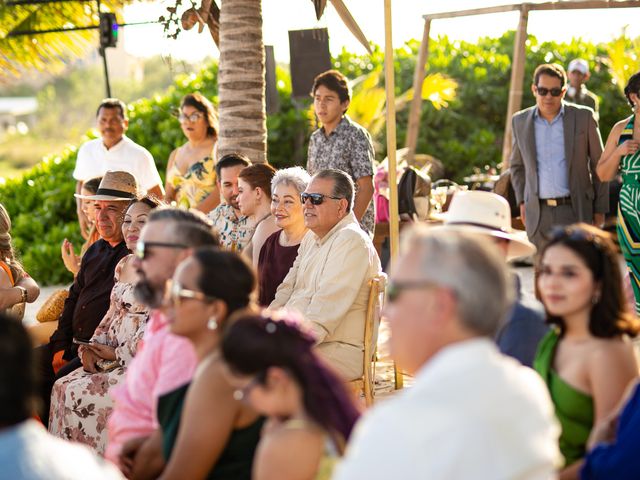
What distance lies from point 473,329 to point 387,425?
351 mm

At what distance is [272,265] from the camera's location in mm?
6414

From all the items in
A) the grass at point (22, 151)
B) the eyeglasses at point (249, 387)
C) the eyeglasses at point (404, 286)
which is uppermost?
the eyeglasses at point (404, 286)

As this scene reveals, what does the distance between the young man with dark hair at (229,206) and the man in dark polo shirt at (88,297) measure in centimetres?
87

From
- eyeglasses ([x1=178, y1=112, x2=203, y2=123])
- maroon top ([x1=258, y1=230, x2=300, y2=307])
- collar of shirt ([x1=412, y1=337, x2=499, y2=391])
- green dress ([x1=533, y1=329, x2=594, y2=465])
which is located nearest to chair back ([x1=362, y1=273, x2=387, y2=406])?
maroon top ([x1=258, y1=230, x2=300, y2=307])

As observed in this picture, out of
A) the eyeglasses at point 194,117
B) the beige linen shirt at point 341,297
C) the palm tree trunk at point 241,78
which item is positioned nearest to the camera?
the beige linen shirt at point 341,297

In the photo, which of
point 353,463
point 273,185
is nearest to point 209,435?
point 353,463

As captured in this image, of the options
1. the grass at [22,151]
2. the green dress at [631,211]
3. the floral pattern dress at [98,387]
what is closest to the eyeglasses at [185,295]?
the floral pattern dress at [98,387]

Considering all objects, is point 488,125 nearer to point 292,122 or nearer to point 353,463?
point 292,122

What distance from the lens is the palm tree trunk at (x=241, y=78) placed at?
28.3 feet

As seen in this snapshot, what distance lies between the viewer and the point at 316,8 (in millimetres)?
8703

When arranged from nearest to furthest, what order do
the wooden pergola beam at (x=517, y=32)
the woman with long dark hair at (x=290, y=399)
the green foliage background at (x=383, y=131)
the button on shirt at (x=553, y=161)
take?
the woman with long dark hair at (x=290, y=399) < the button on shirt at (x=553, y=161) < the wooden pergola beam at (x=517, y=32) < the green foliage background at (x=383, y=131)

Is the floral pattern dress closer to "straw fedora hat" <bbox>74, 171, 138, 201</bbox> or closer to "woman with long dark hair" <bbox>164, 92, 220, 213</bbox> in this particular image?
"straw fedora hat" <bbox>74, 171, 138, 201</bbox>

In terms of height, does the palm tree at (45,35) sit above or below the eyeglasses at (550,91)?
above

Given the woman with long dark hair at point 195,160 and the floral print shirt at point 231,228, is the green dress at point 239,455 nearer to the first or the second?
the floral print shirt at point 231,228
